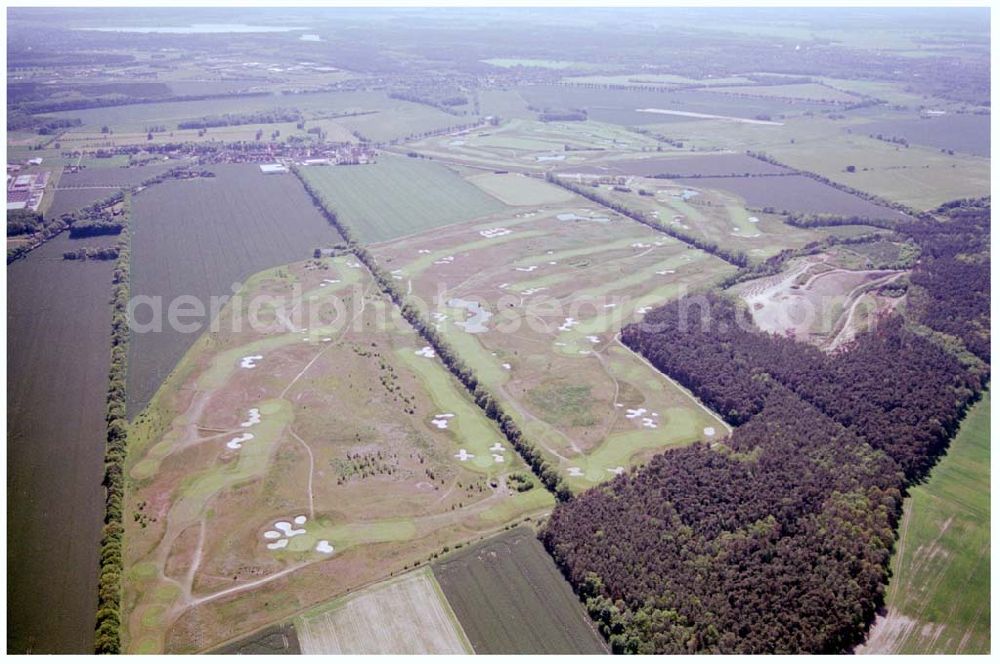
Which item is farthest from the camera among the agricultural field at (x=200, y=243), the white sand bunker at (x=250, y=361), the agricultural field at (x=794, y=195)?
the agricultural field at (x=794, y=195)

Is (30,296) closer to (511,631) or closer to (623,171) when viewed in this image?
(511,631)

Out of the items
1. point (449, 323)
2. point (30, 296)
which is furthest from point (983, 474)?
point (30, 296)

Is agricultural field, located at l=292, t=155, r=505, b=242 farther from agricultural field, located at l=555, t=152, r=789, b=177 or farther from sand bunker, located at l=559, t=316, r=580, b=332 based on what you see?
sand bunker, located at l=559, t=316, r=580, b=332

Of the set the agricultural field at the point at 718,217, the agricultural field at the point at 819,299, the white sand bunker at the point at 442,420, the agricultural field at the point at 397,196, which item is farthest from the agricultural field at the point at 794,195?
the white sand bunker at the point at 442,420

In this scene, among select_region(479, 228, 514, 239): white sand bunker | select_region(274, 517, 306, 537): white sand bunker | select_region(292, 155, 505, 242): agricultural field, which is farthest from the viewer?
select_region(292, 155, 505, 242): agricultural field

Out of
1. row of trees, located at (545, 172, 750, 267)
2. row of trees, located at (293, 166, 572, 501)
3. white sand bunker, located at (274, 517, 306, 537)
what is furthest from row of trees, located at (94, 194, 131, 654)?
row of trees, located at (545, 172, 750, 267)

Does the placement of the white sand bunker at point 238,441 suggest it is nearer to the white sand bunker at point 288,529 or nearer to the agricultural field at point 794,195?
the white sand bunker at point 288,529
